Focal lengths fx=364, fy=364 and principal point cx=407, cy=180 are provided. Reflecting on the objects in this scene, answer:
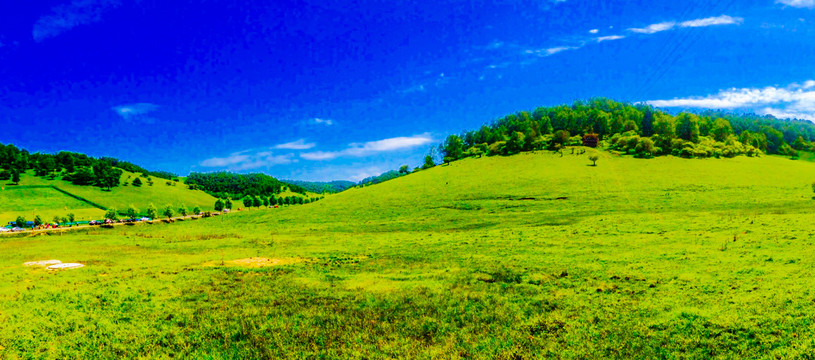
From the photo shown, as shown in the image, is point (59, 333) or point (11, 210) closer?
point (59, 333)

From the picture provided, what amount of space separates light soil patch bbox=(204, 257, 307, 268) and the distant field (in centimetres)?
14631

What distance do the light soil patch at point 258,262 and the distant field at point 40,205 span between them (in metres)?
146

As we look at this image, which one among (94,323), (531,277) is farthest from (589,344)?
(94,323)

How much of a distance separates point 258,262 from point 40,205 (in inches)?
7097

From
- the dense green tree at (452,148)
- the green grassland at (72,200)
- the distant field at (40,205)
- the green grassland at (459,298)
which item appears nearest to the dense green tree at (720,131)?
the dense green tree at (452,148)

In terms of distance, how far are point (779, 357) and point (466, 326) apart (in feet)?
30.6

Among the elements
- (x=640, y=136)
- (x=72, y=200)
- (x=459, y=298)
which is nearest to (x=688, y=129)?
(x=640, y=136)

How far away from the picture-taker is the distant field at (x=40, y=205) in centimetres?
13425

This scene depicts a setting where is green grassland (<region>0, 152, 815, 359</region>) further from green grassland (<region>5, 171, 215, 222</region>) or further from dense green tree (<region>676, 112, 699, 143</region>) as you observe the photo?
green grassland (<region>5, 171, 215, 222</region>)

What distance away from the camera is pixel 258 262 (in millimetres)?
30734

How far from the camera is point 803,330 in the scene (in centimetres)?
1182

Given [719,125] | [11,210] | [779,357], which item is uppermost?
[719,125]

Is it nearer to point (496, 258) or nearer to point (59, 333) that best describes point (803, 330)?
point (496, 258)

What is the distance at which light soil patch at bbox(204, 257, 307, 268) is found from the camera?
2950 centimetres
